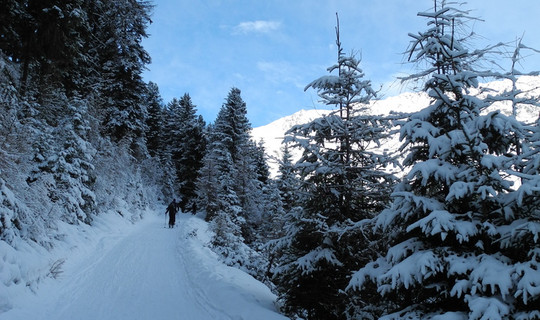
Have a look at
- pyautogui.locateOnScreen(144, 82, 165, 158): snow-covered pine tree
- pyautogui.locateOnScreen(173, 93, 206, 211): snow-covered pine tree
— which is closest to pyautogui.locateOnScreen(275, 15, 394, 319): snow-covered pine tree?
pyautogui.locateOnScreen(173, 93, 206, 211): snow-covered pine tree

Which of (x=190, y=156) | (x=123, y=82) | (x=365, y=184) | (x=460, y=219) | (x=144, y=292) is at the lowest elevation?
(x=144, y=292)

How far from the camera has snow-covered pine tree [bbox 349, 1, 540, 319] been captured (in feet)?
9.78

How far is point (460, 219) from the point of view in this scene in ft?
11.7

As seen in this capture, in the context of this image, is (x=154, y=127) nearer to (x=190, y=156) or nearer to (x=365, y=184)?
(x=190, y=156)

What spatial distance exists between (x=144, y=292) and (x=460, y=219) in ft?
22.1

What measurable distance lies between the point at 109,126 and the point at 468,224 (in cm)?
2381

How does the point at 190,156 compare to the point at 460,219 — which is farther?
the point at 190,156

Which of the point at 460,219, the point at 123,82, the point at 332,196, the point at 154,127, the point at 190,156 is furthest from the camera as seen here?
the point at 154,127

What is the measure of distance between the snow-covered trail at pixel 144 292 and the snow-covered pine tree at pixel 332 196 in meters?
1.04

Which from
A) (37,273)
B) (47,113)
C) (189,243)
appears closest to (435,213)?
(37,273)

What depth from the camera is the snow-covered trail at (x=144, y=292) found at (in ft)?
19.9

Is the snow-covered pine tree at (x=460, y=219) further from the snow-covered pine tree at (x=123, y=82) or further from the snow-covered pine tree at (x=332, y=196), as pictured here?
the snow-covered pine tree at (x=123, y=82)

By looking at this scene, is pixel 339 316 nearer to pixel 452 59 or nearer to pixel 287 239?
pixel 287 239

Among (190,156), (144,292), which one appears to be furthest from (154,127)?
(144,292)
